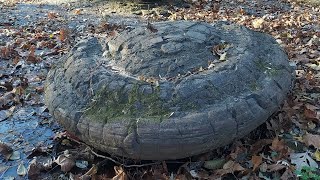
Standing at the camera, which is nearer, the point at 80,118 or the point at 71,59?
the point at 80,118

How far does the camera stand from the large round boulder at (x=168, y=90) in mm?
2902

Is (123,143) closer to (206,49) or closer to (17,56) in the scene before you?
(206,49)

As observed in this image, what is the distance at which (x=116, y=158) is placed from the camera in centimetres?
327

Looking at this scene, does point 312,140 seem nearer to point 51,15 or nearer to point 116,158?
point 116,158

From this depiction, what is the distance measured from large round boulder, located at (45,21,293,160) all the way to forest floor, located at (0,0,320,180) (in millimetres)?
243

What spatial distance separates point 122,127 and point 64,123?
631 mm

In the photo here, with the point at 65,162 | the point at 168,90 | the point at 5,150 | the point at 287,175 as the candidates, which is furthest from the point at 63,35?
the point at 287,175

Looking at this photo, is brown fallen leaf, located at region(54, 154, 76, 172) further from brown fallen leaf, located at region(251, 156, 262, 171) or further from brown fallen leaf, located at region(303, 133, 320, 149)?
brown fallen leaf, located at region(303, 133, 320, 149)

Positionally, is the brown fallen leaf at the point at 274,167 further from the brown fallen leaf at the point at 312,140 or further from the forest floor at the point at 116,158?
the brown fallen leaf at the point at 312,140

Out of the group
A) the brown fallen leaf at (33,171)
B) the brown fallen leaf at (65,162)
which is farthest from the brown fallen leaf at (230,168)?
the brown fallen leaf at (33,171)

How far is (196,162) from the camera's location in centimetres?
317

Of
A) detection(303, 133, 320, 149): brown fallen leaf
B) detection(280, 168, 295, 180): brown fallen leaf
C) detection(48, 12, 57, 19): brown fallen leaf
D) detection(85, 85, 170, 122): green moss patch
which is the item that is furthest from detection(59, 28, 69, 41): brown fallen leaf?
detection(280, 168, 295, 180): brown fallen leaf

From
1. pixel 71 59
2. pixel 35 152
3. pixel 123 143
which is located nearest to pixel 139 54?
pixel 71 59

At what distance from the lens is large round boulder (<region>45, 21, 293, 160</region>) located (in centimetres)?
290
